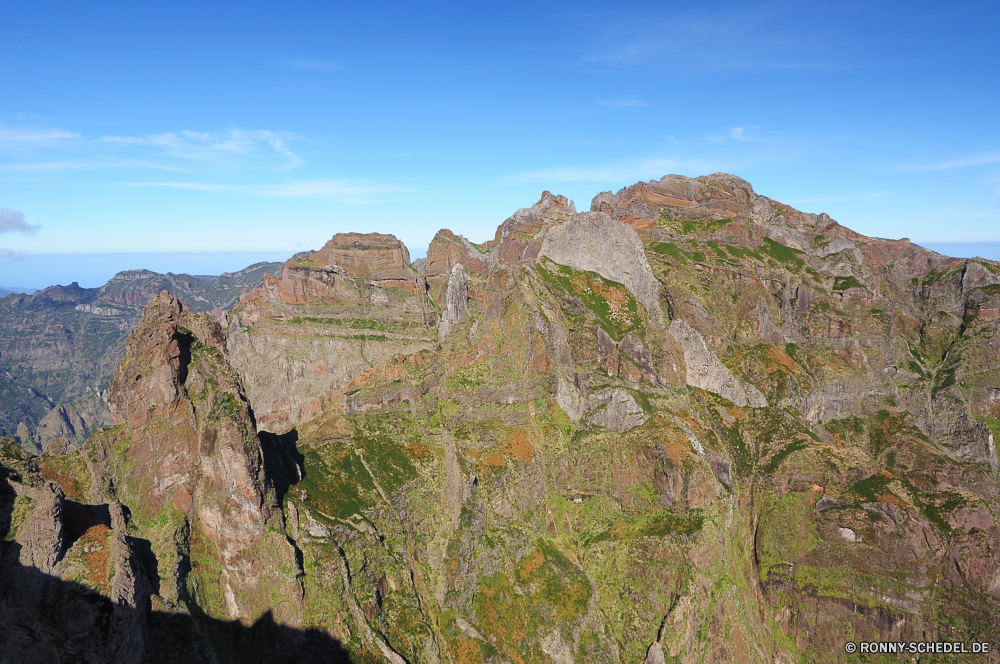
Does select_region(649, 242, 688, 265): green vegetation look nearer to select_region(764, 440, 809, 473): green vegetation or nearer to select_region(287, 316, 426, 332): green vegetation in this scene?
select_region(764, 440, 809, 473): green vegetation

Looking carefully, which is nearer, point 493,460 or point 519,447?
point 493,460

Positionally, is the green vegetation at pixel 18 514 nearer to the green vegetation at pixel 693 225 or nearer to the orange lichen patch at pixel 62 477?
the orange lichen patch at pixel 62 477

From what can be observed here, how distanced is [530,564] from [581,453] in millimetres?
16211

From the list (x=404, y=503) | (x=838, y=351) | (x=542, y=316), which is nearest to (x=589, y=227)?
(x=542, y=316)

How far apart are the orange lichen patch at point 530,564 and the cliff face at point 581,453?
9.7 inches

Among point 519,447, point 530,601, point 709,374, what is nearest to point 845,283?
point 709,374

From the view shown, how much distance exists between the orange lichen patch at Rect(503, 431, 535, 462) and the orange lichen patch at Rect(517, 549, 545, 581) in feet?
37.4

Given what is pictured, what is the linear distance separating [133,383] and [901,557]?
86143mm

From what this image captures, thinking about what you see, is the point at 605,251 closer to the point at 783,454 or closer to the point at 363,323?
the point at 783,454

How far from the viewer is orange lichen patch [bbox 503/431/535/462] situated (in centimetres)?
7144

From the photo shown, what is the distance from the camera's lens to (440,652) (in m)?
57.6

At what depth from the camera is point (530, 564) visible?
64.5m

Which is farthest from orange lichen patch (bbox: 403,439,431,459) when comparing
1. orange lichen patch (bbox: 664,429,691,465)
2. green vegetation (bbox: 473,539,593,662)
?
orange lichen patch (bbox: 664,429,691,465)

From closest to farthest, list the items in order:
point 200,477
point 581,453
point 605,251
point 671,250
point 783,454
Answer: point 200,477 → point 581,453 → point 783,454 → point 605,251 → point 671,250
